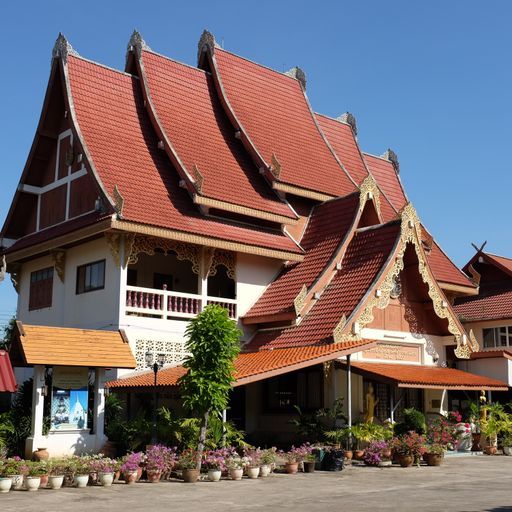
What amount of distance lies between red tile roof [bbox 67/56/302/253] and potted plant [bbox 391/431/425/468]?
745 centimetres

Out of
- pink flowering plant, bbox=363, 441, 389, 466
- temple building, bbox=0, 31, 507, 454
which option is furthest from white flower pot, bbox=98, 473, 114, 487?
pink flowering plant, bbox=363, 441, 389, 466

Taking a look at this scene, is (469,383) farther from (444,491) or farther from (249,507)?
(249,507)

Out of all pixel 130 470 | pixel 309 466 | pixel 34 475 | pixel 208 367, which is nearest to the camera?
pixel 34 475

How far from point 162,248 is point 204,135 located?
5312 millimetres

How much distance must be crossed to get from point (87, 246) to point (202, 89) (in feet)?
25.1

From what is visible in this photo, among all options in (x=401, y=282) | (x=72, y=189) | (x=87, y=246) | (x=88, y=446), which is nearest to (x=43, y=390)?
(x=88, y=446)

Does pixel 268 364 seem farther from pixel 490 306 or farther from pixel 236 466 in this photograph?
pixel 490 306

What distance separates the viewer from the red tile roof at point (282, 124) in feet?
89.6

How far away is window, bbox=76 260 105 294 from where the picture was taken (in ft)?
74.9

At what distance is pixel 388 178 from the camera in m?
34.1

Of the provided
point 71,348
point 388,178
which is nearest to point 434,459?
point 71,348

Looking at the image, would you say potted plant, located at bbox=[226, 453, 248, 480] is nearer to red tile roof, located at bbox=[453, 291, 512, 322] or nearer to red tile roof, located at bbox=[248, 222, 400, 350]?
red tile roof, located at bbox=[248, 222, 400, 350]

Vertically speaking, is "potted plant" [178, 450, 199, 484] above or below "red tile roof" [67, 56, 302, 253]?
below

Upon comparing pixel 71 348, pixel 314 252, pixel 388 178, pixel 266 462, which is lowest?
pixel 266 462
